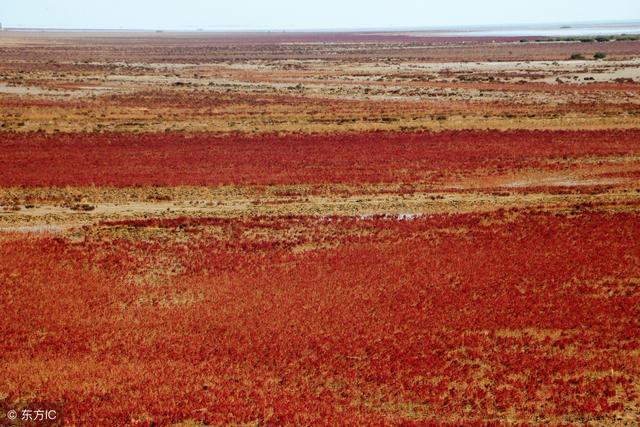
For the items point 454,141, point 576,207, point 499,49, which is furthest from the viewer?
point 499,49

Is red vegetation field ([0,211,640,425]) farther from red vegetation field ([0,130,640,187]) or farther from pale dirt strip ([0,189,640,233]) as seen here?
red vegetation field ([0,130,640,187])

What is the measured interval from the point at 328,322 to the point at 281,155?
74.2 feet

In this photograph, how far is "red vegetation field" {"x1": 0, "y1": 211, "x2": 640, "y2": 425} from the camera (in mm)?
12367

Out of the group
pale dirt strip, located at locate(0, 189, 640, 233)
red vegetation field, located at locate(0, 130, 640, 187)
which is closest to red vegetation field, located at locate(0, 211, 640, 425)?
pale dirt strip, located at locate(0, 189, 640, 233)

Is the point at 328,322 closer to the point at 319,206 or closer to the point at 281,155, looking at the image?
the point at 319,206

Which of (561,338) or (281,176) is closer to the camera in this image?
(561,338)

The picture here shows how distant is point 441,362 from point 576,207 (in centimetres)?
1470

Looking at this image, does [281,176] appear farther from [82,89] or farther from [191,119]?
[82,89]

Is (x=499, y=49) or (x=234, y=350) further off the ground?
(x=499, y=49)

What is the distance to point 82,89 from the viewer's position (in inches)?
2803

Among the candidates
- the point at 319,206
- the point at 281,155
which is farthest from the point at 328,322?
the point at 281,155

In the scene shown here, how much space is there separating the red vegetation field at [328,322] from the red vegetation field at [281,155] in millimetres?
8534

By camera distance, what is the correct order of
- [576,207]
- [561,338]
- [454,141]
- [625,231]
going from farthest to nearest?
1. [454,141]
2. [576,207]
3. [625,231]
4. [561,338]

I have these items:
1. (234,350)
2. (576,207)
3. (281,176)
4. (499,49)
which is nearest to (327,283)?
(234,350)
